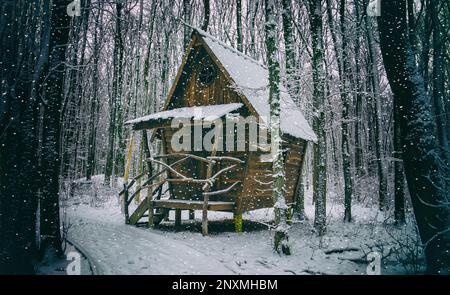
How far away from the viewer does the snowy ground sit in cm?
620

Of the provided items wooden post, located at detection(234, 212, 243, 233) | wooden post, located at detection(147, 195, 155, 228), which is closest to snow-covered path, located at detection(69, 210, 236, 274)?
wooden post, located at detection(147, 195, 155, 228)

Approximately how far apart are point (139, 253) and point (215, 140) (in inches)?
181

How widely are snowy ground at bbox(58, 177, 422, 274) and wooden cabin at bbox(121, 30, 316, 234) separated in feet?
3.28

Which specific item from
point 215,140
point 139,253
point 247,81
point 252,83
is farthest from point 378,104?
point 139,253

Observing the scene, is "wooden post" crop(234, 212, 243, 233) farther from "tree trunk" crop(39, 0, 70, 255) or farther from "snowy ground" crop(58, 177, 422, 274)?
"tree trunk" crop(39, 0, 70, 255)

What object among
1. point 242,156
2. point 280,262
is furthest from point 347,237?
point 242,156

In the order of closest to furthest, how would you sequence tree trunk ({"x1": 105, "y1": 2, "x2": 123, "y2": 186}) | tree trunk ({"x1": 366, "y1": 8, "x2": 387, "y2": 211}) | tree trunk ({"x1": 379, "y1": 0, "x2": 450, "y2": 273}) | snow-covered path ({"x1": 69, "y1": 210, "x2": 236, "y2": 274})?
tree trunk ({"x1": 379, "y1": 0, "x2": 450, "y2": 273}), snow-covered path ({"x1": 69, "y1": 210, "x2": 236, "y2": 274}), tree trunk ({"x1": 366, "y1": 8, "x2": 387, "y2": 211}), tree trunk ({"x1": 105, "y1": 2, "x2": 123, "y2": 186})

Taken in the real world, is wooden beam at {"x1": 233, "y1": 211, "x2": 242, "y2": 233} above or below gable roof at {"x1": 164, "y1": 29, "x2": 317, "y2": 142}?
below

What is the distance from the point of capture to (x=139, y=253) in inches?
277

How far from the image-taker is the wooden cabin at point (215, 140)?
412 inches

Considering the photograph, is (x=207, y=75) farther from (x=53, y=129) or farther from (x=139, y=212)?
(x=53, y=129)
